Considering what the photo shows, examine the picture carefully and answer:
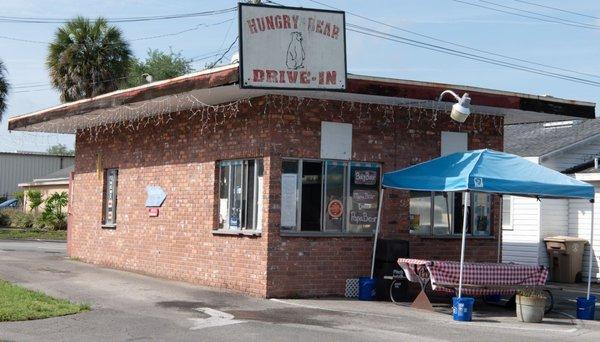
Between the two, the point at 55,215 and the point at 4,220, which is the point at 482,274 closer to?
the point at 55,215

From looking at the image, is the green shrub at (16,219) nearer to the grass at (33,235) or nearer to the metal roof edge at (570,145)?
the grass at (33,235)

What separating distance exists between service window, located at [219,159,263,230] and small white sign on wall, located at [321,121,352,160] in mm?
1210

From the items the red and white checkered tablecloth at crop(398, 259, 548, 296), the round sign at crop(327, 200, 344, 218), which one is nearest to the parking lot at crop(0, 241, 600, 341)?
the red and white checkered tablecloth at crop(398, 259, 548, 296)

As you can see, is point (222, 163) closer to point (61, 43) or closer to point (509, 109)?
point (509, 109)

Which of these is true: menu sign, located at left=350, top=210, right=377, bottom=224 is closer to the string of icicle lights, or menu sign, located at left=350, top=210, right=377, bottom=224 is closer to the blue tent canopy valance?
the blue tent canopy valance

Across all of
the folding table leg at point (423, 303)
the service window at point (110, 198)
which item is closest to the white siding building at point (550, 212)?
the folding table leg at point (423, 303)

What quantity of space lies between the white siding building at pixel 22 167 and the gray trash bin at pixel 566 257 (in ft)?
151

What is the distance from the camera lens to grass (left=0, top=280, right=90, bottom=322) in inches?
472

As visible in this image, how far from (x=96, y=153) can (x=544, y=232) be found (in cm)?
1159

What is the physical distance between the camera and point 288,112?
1477 centimetres

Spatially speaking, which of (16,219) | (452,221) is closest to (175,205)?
(452,221)

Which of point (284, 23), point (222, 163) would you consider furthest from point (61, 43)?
point (284, 23)

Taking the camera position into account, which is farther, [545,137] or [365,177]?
[545,137]

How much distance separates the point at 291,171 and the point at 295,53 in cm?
225
